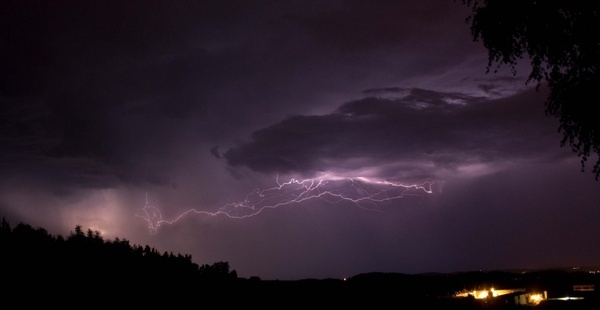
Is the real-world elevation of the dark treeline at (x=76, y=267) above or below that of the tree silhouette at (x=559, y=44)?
below

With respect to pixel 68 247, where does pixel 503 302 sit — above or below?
below

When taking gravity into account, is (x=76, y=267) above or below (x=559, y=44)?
below

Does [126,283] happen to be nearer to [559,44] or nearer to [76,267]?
[76,267]

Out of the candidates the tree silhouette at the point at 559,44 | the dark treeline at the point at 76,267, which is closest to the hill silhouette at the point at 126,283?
the dark treeline at the point at 76,267

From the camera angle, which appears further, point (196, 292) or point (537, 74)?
point (537, 74)

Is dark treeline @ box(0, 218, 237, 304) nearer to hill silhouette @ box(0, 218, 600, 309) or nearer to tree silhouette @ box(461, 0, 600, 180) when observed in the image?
hill silhouette @ box(0, 218, 600, 309)

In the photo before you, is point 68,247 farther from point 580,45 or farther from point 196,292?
point 580,45

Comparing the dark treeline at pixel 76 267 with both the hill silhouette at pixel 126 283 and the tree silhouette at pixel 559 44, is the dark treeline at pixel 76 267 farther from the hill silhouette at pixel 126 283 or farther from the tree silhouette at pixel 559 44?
the tree silhouette at pixel 559 44

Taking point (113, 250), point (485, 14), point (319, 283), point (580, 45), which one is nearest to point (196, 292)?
point (113, 250)

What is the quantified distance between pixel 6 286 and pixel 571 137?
29.2 ft

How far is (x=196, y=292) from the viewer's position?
25.1 feet

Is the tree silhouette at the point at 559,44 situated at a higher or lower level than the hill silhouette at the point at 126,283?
higher

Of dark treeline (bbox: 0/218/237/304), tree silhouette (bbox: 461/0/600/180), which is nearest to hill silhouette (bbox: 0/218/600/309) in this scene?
dark treeline (bbox: 0/218/237/304)

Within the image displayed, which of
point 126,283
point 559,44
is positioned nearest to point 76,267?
point 126,283
